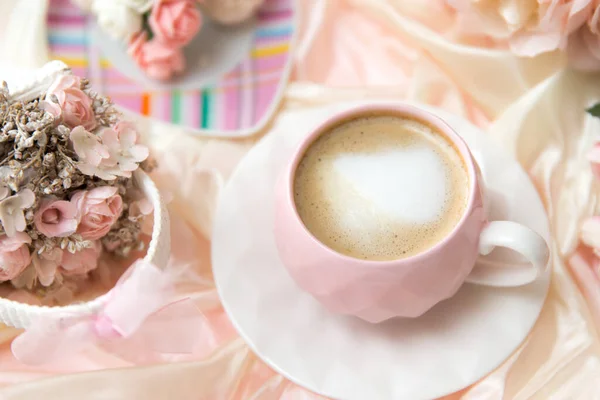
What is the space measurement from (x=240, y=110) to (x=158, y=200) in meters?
0.30

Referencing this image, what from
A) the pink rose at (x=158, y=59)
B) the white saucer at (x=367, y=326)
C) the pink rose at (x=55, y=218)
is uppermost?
the pink rose at (x=55, y=218)

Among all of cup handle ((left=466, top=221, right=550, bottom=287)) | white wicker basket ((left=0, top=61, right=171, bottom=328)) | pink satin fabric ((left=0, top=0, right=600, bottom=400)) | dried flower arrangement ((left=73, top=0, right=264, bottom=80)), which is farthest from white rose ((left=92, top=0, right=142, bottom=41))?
cup handle ((left=466, top=221, right=550, bottom=287))

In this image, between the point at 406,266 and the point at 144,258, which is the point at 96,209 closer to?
the point at 144,258

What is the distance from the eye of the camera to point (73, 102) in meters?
0.68

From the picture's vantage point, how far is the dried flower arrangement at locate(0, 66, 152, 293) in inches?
25.1

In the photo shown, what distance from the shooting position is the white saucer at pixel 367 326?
731 mm

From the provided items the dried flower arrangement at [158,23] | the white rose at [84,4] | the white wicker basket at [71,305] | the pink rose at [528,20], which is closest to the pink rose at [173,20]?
the dried flower arrangement at [158,23]

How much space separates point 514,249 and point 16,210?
503mm

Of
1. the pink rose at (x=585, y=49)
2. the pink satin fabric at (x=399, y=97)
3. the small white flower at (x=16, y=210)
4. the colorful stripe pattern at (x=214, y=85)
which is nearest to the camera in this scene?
the small white flower at (x=16, y=210)

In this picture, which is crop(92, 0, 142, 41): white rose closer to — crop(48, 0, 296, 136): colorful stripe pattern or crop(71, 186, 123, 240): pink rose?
crop(48, 0, 296, 136): colorful stripe pattern

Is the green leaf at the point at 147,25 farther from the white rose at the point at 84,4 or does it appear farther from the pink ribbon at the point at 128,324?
the pink ribbon at the point at 128,324

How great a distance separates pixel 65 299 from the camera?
0.79 metres

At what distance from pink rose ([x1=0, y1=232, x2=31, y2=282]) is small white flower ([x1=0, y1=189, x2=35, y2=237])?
15mm

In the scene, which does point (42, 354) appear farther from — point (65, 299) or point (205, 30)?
point (205, 30)
